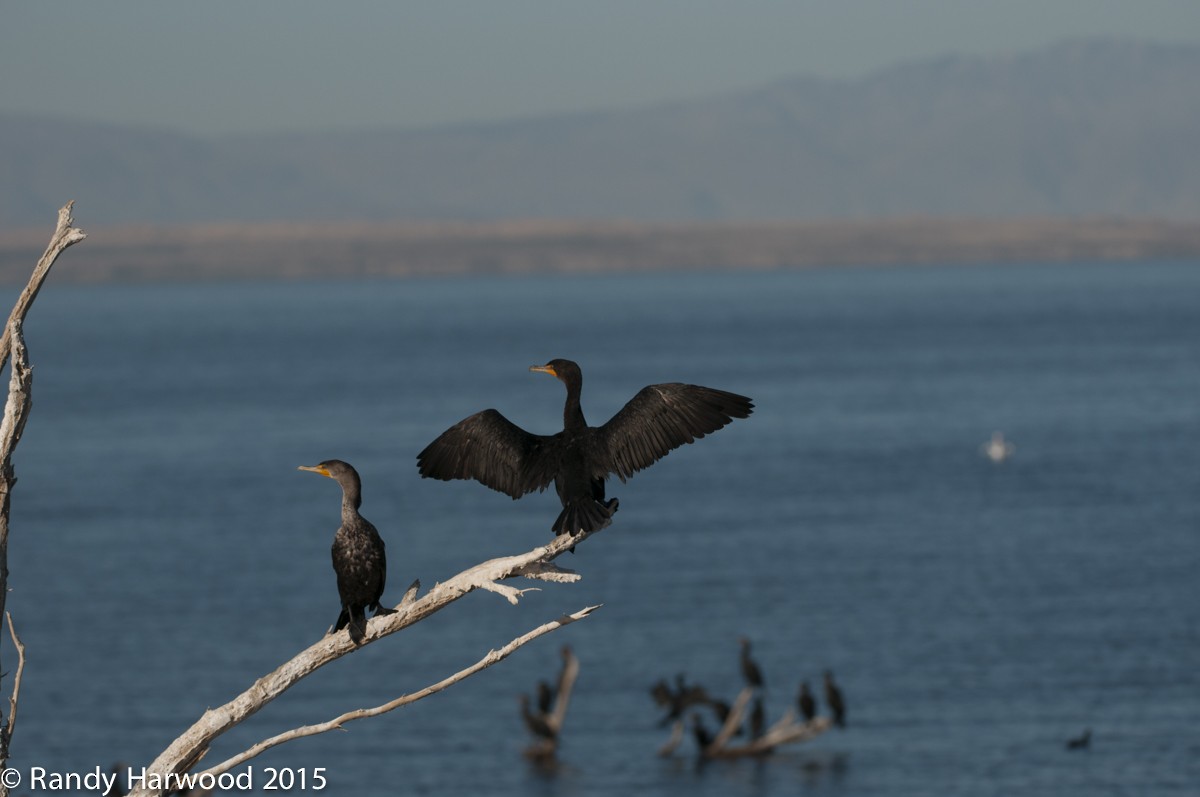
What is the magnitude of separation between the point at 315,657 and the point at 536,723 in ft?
94.6

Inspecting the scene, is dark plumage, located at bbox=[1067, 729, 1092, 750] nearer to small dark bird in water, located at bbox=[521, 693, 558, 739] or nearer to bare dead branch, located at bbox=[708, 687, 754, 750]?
bare dead branch, located at bbox=[708, 687, 754, 750]

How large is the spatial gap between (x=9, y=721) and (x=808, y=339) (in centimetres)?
17654

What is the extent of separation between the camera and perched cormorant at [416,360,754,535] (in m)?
9.94

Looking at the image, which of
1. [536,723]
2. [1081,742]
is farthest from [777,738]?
[1081,742]

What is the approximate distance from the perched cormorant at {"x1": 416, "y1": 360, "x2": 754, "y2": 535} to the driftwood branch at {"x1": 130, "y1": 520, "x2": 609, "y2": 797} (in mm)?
1417

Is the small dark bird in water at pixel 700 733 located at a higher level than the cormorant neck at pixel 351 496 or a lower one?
lower

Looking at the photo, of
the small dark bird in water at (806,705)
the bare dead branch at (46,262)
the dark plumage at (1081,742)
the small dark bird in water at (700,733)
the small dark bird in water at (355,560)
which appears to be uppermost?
the bare dead branch at (46,262)

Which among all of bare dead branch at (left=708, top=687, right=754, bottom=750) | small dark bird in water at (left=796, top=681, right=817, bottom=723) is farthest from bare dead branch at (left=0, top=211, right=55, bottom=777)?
bare dead branch at (left=708, top=687, right=754, bottom=750)

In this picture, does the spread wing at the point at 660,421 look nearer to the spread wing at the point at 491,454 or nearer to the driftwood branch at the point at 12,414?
the spread wing at the point at 491,454

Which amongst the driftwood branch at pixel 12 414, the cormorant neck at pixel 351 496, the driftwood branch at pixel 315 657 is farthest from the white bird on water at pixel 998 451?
the driftwood branch at pixel 12 414

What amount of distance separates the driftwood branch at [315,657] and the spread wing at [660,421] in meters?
1.55

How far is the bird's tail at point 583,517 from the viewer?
9156 mm

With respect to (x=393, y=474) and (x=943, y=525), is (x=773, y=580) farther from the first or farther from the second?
(x=393, y=474)

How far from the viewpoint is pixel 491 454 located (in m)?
10.3
